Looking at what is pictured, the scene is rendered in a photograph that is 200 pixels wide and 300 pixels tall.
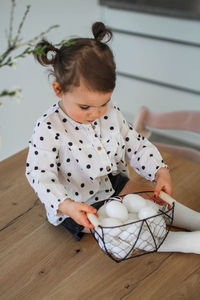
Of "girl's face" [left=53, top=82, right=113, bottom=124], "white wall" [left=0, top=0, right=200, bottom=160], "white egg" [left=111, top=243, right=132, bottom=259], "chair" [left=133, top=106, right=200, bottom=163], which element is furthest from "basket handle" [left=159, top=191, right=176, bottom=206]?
"white wall" [left=0, top=0, right=200, bottom=160]

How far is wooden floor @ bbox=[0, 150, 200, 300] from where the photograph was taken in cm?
85

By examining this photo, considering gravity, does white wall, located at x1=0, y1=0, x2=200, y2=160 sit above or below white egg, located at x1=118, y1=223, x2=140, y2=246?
below

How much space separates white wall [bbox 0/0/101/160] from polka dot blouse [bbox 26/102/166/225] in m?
1.30

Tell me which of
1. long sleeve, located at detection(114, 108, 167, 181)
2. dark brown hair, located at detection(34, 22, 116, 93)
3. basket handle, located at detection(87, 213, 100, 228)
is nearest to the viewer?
basket handle, located at detection(87, 213, 100, 228)

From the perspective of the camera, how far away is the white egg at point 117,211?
863 millimetres

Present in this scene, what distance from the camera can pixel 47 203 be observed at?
984mm

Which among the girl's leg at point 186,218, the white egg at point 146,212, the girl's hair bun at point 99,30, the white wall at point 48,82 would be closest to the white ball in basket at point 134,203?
the white egg at point 146,212

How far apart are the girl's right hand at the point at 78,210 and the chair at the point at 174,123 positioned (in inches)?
20.6

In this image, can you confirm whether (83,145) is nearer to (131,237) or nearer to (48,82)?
(131,237)

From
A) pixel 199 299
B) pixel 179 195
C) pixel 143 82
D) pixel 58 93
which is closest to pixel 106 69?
pixel 58 93

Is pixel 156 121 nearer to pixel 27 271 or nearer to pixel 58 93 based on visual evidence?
pixel 58 93

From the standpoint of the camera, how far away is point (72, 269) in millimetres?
909

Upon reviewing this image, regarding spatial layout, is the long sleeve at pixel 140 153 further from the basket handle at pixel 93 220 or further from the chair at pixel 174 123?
the basket handle at pixel 93 220

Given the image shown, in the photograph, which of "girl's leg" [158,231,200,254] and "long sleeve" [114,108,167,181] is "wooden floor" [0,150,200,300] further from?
"long sleeve" [114,108,167,181]
